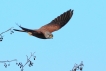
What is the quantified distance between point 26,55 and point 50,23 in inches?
48.3

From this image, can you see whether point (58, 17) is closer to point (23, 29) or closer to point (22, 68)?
point (22, 68)

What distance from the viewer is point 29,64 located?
6.01m

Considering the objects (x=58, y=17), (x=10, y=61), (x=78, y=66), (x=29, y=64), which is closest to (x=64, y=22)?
(x=58, y=17)

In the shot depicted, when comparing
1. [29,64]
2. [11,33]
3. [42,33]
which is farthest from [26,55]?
[11,33]

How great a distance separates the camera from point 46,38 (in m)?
5.33

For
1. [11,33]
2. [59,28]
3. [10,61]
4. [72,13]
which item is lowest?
[10,61]

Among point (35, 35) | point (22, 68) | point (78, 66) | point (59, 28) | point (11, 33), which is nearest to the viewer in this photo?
point (11, 33)

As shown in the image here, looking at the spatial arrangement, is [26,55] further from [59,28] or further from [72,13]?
[72,13]

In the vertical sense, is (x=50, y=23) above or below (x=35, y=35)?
above

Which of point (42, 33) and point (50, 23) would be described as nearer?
point (42, 33)

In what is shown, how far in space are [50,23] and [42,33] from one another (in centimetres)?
174

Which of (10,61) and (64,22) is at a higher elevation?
(64,22)

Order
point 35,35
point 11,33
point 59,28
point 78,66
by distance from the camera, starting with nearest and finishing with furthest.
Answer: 1. point 11,33
2. point 35,35
3. point 78,66
4. point 59,28

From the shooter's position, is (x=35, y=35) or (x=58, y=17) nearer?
(x=35, y=35)
